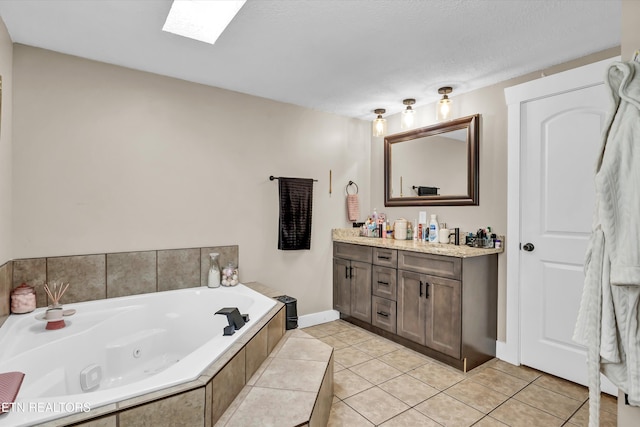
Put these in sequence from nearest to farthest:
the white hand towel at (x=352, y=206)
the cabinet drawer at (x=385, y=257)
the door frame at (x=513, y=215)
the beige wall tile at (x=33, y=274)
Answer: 1. the beige wall tile at (x=33, y=274)
2. the door frame at (x=513, y=215)
3. the cabinet drawer at (x=385, y=257)
4. the white hand towel at (x=352, y=206)

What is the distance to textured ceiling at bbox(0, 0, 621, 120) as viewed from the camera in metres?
1.80

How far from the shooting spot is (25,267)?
2234mm

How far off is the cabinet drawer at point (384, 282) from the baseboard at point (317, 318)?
699 millimetres

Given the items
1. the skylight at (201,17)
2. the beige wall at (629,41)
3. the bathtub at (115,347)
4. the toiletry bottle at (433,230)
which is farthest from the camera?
the toiletry bottle at (433,230)

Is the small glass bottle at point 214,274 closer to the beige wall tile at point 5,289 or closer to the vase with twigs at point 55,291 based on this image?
the vase with twigs at point 55,291

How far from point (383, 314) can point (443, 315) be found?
2.15ft

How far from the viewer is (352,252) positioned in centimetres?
351

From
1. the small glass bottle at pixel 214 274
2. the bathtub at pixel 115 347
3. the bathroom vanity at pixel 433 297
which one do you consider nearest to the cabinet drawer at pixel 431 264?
the bathroom vanity at pixel 433 297

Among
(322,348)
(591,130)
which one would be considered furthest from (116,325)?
(591,130)

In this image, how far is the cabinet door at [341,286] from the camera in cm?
355

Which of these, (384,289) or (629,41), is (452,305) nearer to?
(384,289)

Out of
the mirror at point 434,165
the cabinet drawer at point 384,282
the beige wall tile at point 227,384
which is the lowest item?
the beige wall tile at point 227,384

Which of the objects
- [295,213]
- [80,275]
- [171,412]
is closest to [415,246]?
[295,213]

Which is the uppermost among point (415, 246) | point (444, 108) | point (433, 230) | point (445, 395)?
point (444, 108)
